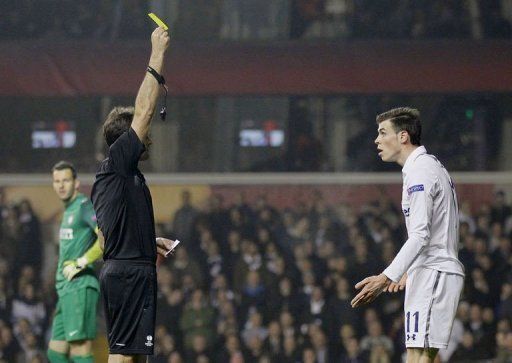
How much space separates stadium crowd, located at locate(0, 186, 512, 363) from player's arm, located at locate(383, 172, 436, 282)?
6612 millimetres

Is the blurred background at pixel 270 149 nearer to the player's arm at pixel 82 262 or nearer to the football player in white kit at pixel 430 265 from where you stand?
the player's arm at pixel 82 262

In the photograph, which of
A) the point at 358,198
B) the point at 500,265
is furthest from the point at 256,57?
the point at 500,265

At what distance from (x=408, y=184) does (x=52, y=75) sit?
7684 mm

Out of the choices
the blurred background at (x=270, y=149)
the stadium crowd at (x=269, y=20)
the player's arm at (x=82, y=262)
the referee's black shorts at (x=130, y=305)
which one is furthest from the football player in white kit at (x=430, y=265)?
the stadium crowd at (x=269, y=20)

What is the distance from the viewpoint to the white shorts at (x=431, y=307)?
5.30m

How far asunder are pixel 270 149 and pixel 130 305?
22.8 ft

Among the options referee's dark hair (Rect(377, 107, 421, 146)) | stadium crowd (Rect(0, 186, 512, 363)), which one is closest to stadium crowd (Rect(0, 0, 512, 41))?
stadium crowd (Rect(0, 186, 512, 363))

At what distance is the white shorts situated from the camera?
209 inches

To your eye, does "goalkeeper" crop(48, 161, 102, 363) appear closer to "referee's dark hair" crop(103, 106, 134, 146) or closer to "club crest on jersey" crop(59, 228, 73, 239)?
"club crest on jersey" crop(59, 228, 73, 239)

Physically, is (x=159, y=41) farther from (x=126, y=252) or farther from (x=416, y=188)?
(x=416, y=188)

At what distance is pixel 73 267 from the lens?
7902 mm

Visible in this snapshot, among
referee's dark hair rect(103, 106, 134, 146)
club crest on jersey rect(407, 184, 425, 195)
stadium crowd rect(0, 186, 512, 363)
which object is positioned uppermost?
referee's dark hair rect(103, 106, 134, 146)

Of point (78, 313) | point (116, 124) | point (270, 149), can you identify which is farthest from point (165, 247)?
point (270, 149)

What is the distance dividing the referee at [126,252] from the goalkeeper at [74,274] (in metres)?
2.54
